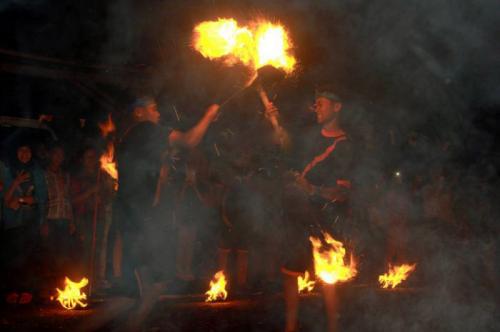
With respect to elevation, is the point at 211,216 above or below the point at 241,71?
below

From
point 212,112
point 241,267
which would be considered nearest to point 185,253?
point 241,267

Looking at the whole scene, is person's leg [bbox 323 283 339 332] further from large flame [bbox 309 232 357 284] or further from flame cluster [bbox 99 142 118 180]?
flame cluster [bbox 99 142 118 180]

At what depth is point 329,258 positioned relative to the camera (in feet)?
12.9

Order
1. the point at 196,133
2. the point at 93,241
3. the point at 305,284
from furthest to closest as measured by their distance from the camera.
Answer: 1. the point at 93,241
2. the point at 305,284
3. the point at 196,133

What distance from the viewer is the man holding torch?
3.89 meters

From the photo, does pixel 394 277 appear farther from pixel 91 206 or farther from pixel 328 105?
pixel 91 206

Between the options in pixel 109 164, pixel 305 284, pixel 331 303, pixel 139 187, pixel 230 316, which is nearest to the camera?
pixel 331 303

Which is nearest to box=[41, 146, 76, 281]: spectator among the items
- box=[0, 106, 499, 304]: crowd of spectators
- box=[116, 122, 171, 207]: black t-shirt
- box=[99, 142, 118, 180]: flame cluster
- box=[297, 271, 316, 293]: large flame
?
box=[0, 106, 499, 304]: crowd of spectators

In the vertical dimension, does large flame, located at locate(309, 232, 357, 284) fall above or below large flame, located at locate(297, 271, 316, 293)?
below

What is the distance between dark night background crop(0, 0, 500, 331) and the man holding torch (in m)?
1.02

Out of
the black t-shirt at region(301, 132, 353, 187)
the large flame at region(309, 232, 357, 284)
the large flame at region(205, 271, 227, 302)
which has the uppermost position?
the black t-shirt at region(301, 132, 353, 187)

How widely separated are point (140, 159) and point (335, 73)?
4061mm

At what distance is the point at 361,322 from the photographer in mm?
4547

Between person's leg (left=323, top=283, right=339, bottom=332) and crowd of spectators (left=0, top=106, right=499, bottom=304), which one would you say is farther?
crowd of spectators (left=0, top=106, right=499, bottom=304)
